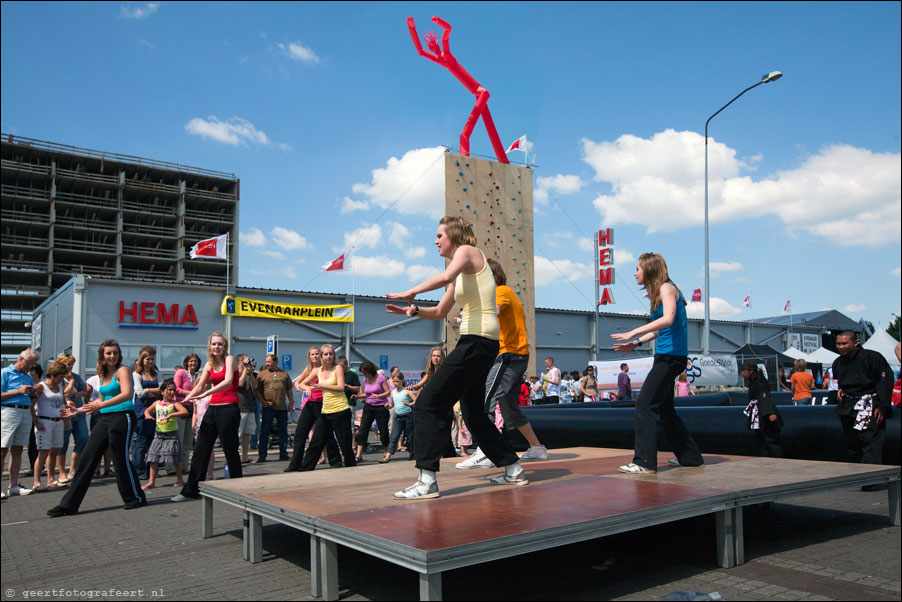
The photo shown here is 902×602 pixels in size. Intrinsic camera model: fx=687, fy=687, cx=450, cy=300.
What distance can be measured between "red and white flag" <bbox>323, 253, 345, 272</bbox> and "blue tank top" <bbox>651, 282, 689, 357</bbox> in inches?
832

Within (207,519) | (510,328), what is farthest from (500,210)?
(207,519)

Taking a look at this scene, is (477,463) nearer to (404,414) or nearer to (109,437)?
(109,437)

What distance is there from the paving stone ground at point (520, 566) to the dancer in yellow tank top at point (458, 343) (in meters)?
0.75

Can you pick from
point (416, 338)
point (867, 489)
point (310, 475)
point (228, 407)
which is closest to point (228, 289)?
point (416, 338)

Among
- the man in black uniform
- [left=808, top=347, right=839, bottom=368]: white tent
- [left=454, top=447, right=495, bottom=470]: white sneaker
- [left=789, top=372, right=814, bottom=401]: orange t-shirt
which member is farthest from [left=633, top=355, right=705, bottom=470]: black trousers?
[left=808, top=347, right=839, bottom=368]: white tent

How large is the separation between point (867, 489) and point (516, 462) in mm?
4448

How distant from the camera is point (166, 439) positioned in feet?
30.9

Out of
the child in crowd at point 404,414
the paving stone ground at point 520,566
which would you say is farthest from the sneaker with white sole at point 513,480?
the child in crowd at point 404,414

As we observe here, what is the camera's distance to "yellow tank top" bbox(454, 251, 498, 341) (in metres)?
4.46

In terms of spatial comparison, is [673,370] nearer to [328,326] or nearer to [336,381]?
[336,381]

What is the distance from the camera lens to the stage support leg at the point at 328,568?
3762 millimetres

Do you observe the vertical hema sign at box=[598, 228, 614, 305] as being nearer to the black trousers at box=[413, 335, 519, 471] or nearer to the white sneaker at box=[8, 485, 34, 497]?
the white sneaker at box=[8, 485, 34, 497]

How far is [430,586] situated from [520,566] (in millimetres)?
1667

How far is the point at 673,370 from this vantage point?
524 centimetres
